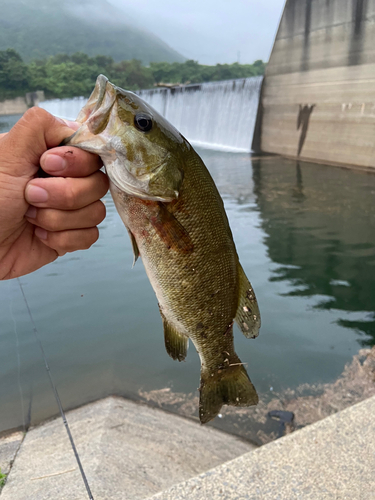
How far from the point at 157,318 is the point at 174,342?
4198mm

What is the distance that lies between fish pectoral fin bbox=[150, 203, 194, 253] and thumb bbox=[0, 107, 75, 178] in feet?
1.79

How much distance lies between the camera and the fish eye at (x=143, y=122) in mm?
1512

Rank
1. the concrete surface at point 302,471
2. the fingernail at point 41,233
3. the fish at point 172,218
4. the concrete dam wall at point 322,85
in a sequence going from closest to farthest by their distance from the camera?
the fish at point 172,218, the fingernail at point 41,233, the concrete surface at point 302,471, the concrete dam wall at point 322,85

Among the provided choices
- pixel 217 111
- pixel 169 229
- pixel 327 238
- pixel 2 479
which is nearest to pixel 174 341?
pixel 169 229

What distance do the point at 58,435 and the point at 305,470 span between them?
236 centimetres

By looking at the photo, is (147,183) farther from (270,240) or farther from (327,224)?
(327,224)

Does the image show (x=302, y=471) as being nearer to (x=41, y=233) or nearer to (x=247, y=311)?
(x=247, y=311)

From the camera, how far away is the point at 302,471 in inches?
97.0

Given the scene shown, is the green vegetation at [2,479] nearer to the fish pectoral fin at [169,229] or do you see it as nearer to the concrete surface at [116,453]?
the concrete surface at [116,453]

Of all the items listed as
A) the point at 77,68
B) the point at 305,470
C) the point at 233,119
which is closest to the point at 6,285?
the point at 305,470

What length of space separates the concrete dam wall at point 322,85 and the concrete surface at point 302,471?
51.8ft

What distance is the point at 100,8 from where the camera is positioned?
527ft

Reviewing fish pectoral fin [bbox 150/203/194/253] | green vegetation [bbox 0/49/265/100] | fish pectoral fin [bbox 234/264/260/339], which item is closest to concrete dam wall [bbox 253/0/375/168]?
fish pectoral fin [bbox 234/264/260/339]

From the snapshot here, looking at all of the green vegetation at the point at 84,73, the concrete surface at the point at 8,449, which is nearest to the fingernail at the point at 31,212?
the concrete surface at the point at 8,449
